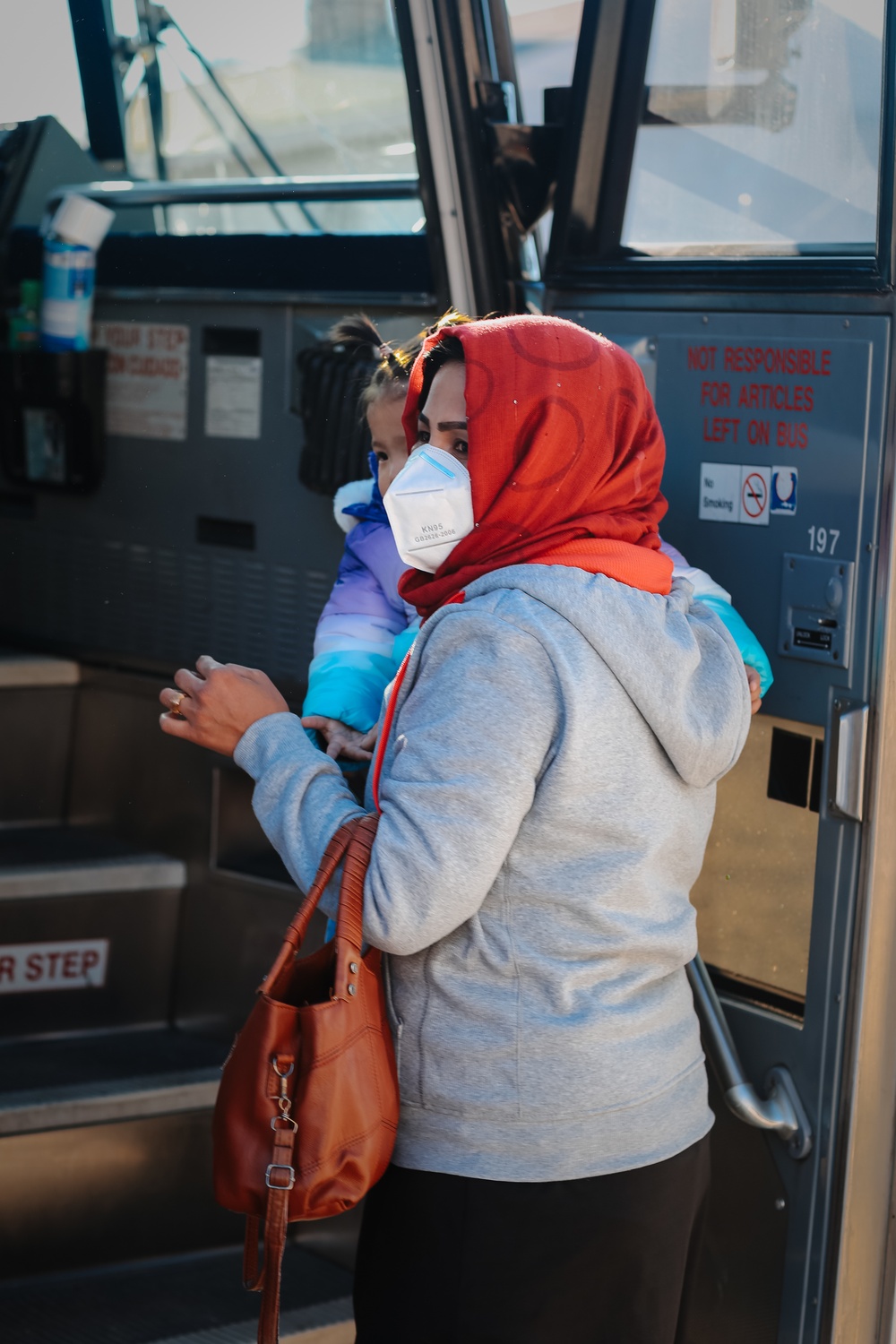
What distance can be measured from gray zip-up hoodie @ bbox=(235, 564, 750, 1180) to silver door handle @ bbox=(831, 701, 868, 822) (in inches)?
16.5

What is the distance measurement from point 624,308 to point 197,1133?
4.96 feet

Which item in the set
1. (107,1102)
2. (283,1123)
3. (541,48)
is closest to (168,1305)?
(107,1102)

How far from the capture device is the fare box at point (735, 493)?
6.52ft

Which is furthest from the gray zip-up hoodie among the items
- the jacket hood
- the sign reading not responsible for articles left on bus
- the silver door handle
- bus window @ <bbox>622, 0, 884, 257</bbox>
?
the sign reading not responsible for articles left on bus

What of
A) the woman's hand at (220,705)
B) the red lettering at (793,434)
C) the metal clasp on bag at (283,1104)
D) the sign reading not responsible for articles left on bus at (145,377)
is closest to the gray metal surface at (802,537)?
the red lettering at (793,434)

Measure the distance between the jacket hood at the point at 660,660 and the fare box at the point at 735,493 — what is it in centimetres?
51

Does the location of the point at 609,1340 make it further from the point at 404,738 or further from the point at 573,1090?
the point at 404,738

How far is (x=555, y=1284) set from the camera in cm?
145

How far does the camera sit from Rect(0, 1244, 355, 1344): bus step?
2.13 metres

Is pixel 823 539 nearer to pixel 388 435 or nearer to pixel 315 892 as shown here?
pixel 388 435

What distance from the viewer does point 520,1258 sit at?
143 centimetres

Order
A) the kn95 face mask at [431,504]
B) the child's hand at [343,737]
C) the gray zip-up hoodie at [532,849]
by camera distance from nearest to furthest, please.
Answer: the gray zip-up hoodie at [532,849], the kn95 face mask at [431,504], the child's hand at [343,737]

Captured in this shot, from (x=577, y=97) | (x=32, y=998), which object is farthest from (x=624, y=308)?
(x=32, y=998)

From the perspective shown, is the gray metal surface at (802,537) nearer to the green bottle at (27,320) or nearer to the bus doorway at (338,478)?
the bus doorway at (338,478)
